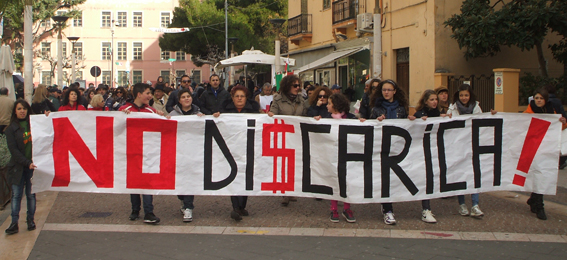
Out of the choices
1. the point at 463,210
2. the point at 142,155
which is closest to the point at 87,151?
the point at 142,155

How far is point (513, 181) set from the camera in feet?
22.8

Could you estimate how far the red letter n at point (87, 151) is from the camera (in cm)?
672

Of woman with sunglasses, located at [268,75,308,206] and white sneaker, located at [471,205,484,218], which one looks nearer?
white sneaker, located at [471,205,484,218]

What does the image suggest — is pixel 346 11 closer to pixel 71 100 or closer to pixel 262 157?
pixel 71 100

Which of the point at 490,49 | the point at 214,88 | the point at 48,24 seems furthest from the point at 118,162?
the point at 48,24

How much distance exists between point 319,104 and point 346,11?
1678 centimetres

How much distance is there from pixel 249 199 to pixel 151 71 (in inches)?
2314

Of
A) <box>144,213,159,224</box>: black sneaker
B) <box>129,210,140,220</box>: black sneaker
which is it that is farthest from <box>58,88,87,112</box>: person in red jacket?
<box>144,213,159,224</box>: black sneaker

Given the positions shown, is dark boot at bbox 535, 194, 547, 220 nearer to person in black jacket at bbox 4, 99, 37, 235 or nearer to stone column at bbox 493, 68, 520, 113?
person in black jacket at bbox 4, 99, 37, 235

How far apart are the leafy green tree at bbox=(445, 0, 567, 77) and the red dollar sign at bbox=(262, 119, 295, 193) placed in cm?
1021

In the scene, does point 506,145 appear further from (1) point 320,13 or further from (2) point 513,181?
(1) point 320,13

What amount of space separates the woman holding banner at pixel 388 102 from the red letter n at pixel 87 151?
3.16 m

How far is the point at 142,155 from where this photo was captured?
6.80 meters

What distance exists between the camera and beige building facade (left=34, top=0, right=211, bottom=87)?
62.3 metres
